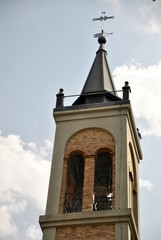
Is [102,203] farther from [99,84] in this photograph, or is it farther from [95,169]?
[99,84]

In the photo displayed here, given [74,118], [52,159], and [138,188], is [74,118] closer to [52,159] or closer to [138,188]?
[52,159]

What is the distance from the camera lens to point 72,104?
25109mm

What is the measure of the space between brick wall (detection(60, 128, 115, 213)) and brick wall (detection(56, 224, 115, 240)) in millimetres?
1382

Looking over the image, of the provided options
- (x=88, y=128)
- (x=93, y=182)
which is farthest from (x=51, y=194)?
(x=88, y=128)

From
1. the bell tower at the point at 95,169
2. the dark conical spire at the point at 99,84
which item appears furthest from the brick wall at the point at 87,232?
the dark conical spire at the point at 99,84

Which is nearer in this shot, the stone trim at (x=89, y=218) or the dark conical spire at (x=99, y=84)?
the stone trim at (x=89, y=218)

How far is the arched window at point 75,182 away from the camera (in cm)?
2216

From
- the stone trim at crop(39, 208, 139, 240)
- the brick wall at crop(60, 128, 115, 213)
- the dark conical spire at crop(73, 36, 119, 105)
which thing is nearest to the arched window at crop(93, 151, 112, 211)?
the brick wall at crop(60, 128, 115, 213)

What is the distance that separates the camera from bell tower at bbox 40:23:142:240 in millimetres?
20125

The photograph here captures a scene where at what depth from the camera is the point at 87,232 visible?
1994 centimetres

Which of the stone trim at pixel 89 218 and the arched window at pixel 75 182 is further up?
the arched window at pixel 75 182

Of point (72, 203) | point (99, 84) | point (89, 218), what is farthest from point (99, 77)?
point (89, 218)

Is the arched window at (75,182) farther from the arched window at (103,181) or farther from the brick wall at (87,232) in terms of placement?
the brick wall at (87,232)

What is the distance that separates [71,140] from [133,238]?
4794 mm
